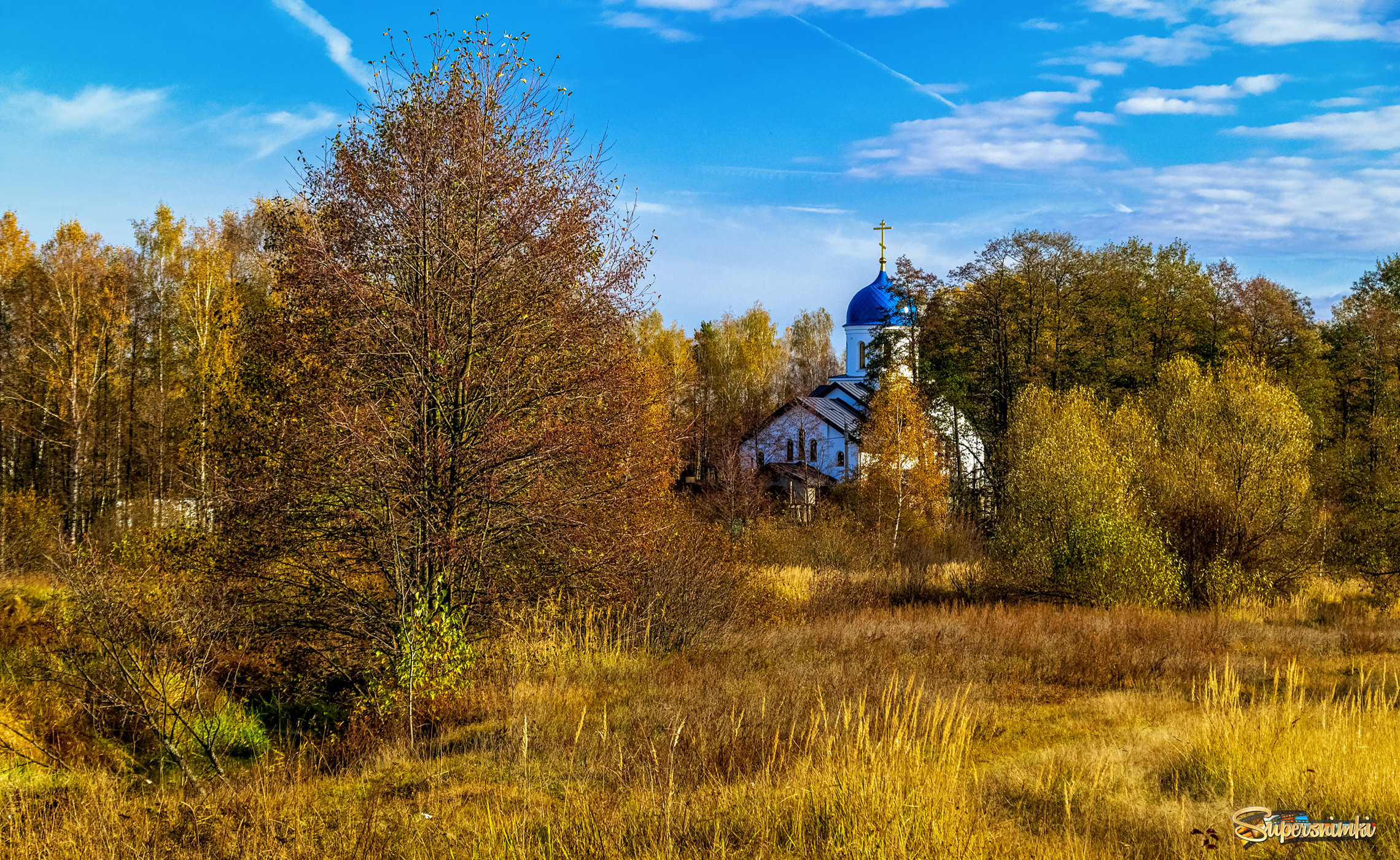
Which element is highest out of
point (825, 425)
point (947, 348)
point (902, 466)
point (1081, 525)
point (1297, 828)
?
point (947, 348)

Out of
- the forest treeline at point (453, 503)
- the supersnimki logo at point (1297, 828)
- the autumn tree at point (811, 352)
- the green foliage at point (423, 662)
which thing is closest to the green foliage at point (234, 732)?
the forest treeline at point (453, 503)

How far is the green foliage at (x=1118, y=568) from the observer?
58.3 feet

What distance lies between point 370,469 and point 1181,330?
35299 millimetres

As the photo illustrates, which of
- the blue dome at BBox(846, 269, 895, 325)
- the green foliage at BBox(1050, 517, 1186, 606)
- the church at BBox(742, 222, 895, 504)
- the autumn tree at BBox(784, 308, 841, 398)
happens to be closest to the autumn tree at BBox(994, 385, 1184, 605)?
the green foliage at BBox(1050, 517, 1186, 606)

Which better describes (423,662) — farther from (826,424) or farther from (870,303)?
(870,303)

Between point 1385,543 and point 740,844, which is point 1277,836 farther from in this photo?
point 1385,543

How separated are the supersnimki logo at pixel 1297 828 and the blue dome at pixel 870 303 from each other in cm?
4287

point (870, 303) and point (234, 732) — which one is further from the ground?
point (870, 303)

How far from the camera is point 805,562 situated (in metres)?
25.9

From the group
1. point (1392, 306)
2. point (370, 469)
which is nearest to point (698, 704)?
point (370, 469)

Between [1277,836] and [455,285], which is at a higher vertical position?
[455,285]

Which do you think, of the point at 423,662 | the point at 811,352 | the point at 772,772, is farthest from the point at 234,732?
the point at 811,352

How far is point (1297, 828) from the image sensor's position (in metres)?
5.09

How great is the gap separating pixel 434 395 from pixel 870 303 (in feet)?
135
